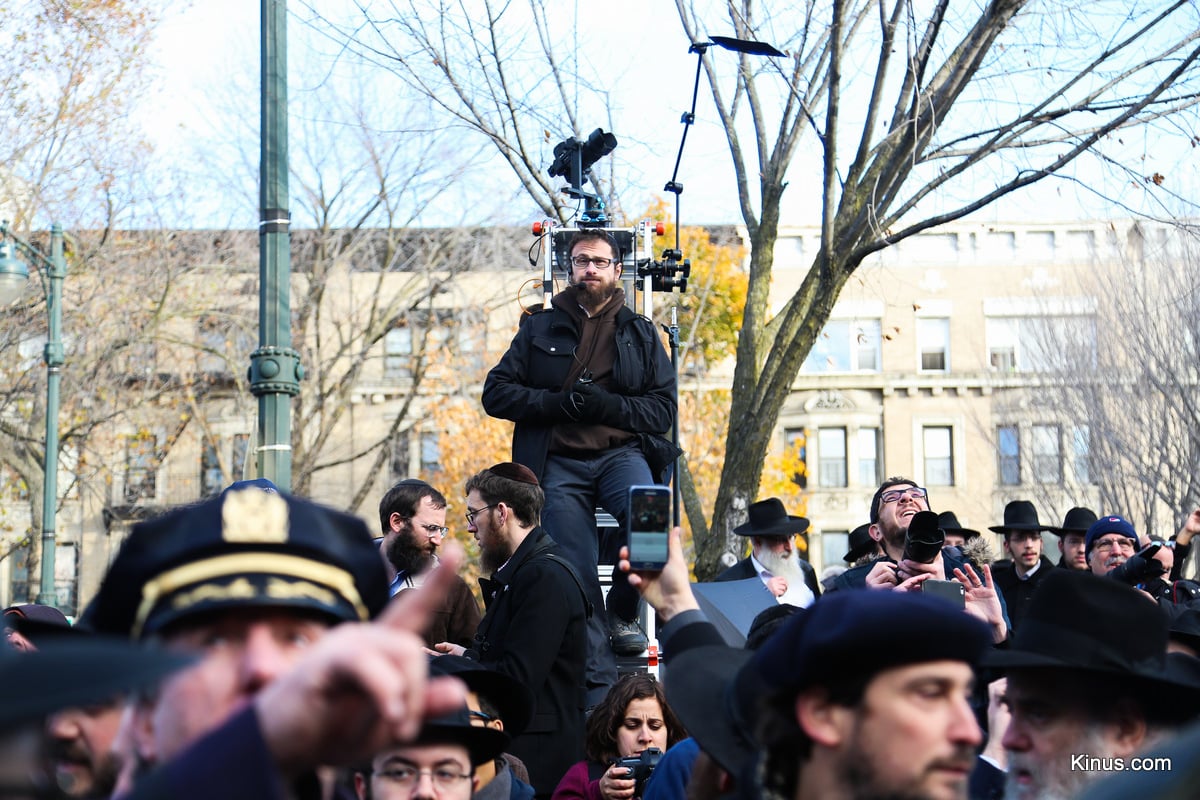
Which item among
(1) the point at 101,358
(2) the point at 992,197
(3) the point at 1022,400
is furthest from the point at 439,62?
(3) the point at 1022,400

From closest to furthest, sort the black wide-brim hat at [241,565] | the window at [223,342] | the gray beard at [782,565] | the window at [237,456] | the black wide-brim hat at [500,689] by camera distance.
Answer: the black wide-brim hat at [241,565] → the black wide-brim hat at [500,689] → the gray beard at [782,565] → the window at [223,342] → the window at [237,456]

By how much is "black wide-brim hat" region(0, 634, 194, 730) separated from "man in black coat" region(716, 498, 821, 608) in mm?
7329

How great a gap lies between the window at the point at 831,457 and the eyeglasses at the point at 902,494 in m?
41.6

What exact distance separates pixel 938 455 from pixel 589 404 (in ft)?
142

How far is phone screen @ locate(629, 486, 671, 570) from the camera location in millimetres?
3418

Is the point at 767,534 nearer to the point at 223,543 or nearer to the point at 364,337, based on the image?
the point at 223,543

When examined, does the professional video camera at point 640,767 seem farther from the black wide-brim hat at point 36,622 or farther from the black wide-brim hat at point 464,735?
the black wide-brim hat at point 36,622

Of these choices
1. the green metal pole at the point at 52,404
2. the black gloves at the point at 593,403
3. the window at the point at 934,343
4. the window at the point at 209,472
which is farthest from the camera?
the window at the point at 934,343

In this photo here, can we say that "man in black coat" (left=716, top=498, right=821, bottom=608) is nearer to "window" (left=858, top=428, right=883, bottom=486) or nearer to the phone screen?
the phone screen

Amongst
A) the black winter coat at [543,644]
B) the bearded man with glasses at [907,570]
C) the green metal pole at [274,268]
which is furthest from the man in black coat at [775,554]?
the green metal pole at [274,268]

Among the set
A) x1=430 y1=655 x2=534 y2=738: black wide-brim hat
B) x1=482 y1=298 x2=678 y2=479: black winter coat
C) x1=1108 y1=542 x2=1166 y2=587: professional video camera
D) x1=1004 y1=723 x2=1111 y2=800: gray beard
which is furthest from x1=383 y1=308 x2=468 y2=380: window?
x1=1004 y1=723 x2=1111 y2=800: gray beard

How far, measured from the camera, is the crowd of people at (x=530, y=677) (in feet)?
5.27

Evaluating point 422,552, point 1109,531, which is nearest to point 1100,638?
point 422,552

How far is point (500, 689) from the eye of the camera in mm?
4762
